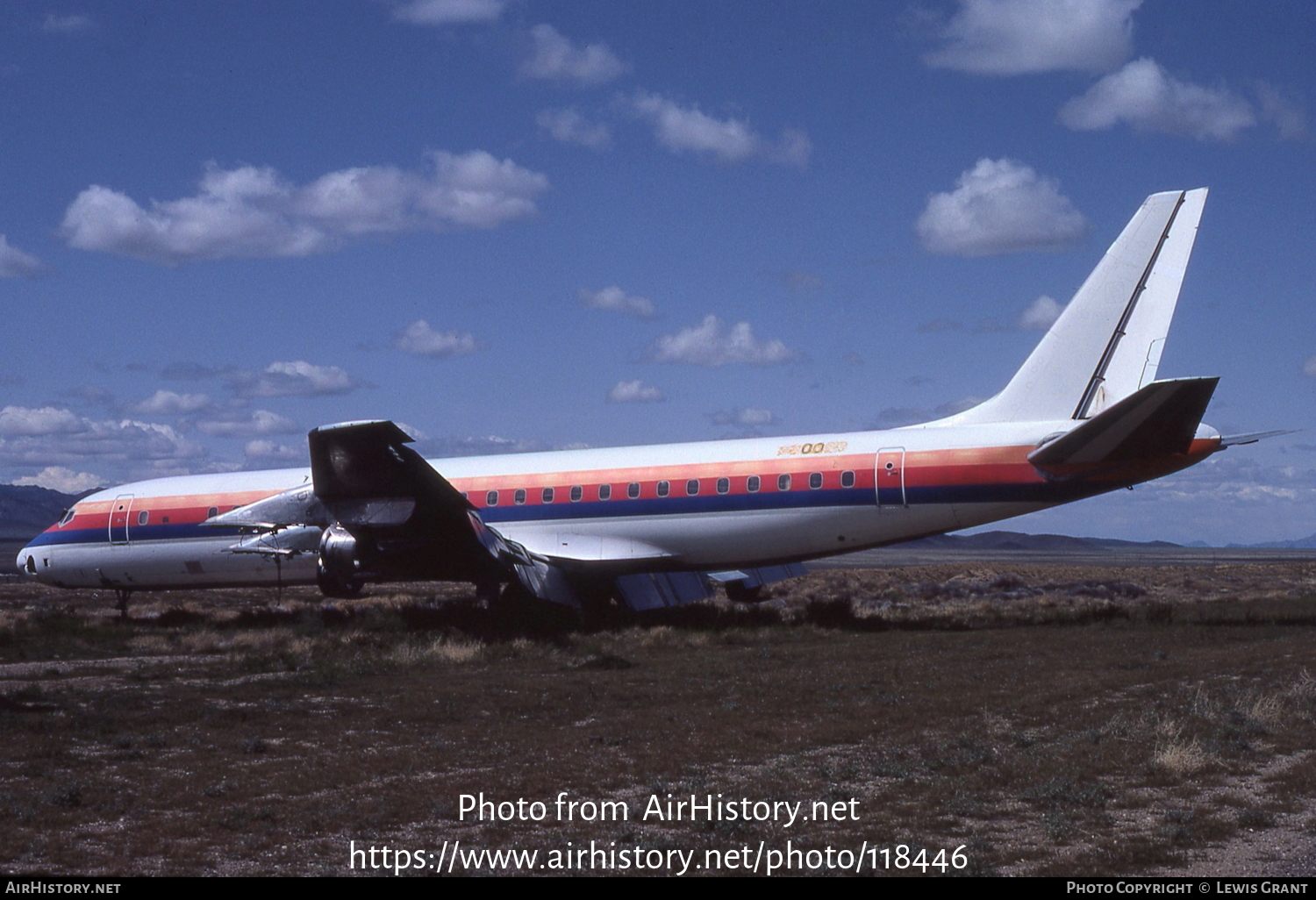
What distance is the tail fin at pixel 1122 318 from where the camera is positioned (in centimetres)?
2323

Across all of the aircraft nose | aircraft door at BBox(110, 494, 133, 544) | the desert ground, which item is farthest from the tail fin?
the aircraft nose

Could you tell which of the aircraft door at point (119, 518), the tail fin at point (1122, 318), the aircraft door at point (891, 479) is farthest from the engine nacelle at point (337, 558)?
the tail fin at point (1122, 318)

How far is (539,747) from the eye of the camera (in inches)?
486

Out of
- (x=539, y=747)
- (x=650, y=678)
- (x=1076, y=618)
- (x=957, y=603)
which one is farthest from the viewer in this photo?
(x=957, y=603)

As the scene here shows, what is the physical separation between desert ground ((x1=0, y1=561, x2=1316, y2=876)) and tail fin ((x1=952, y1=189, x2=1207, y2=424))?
15.7 ft

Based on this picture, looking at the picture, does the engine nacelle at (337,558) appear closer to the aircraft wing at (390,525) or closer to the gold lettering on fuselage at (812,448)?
the aircraft wing at (390,525)

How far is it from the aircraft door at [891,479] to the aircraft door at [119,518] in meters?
19.4

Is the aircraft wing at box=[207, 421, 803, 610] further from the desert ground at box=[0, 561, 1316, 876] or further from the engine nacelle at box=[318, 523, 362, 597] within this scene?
the desert ground at box=[0, 561, 1316, 876]

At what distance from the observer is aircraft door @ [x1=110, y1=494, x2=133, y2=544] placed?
30531 mm

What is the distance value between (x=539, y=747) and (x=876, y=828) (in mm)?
4676

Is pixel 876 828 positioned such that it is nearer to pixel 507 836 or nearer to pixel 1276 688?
pixel 507 836

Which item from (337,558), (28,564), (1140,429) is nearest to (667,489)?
(337,558)

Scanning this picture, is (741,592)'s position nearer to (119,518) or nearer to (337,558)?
(337,558)
